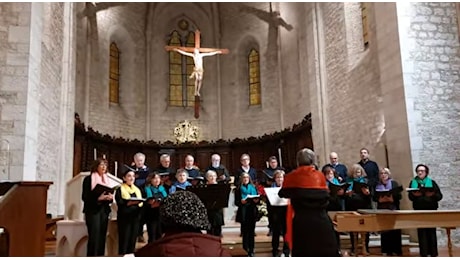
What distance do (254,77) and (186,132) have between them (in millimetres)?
3372

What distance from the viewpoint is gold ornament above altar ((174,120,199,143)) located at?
16734mm

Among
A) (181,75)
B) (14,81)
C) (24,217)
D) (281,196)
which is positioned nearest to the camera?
(24,217)

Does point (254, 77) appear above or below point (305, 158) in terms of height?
above

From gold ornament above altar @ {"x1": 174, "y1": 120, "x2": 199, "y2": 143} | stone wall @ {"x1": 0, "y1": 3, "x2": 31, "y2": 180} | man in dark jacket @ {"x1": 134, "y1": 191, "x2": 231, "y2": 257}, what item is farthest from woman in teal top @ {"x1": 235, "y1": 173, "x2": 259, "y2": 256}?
gold ornament above altar @ {"x1": 174, "y1": 120, "x2": 199, "y2": 143}

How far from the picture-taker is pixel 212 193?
18.1 feet

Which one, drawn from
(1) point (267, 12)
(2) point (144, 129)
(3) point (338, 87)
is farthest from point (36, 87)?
(1) point (267, 12)

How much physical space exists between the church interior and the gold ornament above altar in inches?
1.9

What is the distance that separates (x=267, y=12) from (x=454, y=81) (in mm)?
9243

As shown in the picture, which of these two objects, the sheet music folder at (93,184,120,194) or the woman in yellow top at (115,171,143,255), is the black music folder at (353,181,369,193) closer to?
the woman in yellow top at (115,171,143,255)

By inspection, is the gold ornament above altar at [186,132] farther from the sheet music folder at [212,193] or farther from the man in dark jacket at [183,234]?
the man in dark jacket at [183,234]

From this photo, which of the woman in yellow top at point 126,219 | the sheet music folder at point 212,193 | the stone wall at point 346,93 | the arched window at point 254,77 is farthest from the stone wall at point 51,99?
the arched window at point 254,77

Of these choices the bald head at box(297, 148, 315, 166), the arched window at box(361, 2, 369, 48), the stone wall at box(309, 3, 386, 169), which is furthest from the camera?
the arched window at box(361, 2, 369, 48)

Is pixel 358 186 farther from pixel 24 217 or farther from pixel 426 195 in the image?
pixel 24 217

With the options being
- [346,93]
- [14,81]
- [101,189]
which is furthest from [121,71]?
[101,189]
